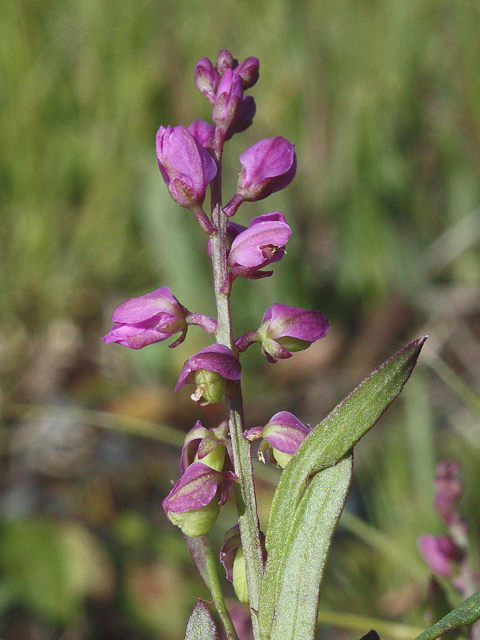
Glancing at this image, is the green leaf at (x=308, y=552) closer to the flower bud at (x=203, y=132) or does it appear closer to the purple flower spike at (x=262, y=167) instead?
the purple flower spike at (x=262, y=167)

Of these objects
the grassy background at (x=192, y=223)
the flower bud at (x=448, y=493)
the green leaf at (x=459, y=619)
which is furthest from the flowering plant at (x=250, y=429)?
the grassy background at (x=192, y=223)

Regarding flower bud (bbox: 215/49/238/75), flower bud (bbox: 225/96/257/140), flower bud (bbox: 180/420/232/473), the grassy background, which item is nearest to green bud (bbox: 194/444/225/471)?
flower bud (bbox: 180/420/232/473)

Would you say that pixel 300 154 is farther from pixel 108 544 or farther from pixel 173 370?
pixel 108 544

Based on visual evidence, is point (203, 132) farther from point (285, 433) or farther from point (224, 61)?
point (285, 433)

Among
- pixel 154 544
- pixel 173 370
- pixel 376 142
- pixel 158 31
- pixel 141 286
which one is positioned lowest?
pixel 154 544

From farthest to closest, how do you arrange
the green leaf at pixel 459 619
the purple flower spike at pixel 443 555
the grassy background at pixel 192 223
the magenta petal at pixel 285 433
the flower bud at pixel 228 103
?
the grassy background at pixel 192 223 → the purple flower spike at pixel 443 555 → the flower bud at pixel 228 103 → the magenta petal at pixel 285 433 → the green leaf at pixel 459 619

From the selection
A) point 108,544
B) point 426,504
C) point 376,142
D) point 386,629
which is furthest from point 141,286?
point 386,629

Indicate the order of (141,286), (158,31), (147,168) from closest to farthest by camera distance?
(147,168) → (141,286) → (158,31)
